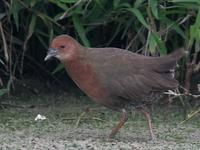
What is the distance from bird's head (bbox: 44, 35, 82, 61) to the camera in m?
5.59

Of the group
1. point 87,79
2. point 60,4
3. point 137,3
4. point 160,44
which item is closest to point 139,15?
point 137,3

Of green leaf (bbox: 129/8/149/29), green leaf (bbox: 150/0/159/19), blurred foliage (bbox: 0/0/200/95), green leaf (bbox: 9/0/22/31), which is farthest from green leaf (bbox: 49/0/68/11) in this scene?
green leaf (bbox: 150/0/159/19)

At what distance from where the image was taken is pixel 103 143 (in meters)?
5.36

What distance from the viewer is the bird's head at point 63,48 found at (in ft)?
18.4

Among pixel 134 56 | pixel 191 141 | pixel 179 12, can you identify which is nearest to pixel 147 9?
pixel 179 12

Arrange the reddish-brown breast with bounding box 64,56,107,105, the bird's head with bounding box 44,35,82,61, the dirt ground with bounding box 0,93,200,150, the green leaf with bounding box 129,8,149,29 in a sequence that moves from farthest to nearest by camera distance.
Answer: the green leaf with bounding box 129,8,149,29
the bird's head with bounding box 44,35,82,61
the reddish-brown breast with bounding box 64,56,107,105
the dirt ground with bounding box 0,93,200,150

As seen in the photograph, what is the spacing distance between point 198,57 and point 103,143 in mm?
1250

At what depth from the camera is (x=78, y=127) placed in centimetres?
583

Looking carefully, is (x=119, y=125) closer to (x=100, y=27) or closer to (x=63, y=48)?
(x=63, y=48)

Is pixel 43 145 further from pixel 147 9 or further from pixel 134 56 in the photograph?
pixel 147 9

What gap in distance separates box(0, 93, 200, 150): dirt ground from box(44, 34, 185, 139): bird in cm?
15

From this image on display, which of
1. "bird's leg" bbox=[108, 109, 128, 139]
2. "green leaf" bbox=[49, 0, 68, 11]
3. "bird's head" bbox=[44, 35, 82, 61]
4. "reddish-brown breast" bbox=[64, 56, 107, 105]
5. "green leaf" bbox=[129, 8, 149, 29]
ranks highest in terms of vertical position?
"green leaf" bbox=[49, 0, 68, 11]

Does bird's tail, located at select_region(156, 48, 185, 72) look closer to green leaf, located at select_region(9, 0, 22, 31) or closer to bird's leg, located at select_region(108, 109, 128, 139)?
bird's leg, located at select_region(108, 109, 128, 139)

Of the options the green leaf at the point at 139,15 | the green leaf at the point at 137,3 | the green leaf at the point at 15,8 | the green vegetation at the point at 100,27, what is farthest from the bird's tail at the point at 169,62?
the green leaf at the point at 15,8
